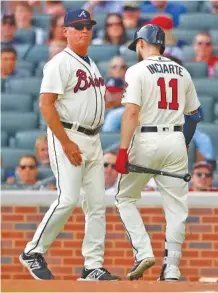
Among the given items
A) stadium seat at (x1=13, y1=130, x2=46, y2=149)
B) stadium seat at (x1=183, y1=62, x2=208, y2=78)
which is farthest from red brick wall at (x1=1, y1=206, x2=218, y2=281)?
stadium seat at (x1=183, y1=62, x2=208, y2=78)

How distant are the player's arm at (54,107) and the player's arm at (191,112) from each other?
3.13 ft

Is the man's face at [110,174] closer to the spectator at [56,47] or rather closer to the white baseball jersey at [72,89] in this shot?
the spectator at [56,47]

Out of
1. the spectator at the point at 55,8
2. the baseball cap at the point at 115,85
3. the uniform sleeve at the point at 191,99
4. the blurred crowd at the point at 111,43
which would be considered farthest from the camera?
the spectator at the point at 55,8

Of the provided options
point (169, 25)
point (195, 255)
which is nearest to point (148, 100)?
point (195, 255)

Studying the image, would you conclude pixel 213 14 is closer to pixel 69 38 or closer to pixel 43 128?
pixel 43 128

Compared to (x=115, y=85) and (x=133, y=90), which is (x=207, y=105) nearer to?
(x=115, y=85)

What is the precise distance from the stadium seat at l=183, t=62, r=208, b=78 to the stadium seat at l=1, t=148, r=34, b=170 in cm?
191

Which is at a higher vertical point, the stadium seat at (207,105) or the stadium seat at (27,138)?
the stadium seat at (207,105)

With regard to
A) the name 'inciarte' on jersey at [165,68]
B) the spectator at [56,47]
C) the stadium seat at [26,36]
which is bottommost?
the name 'inciarte' on jersey at [165,68]

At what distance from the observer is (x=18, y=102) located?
44.3ft

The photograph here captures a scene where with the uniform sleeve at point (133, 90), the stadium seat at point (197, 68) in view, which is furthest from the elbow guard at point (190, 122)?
the stadium seat at point (197, 68)

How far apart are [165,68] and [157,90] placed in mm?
182

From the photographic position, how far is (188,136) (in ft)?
30.1

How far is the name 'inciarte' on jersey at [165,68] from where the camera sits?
28.6 ft
